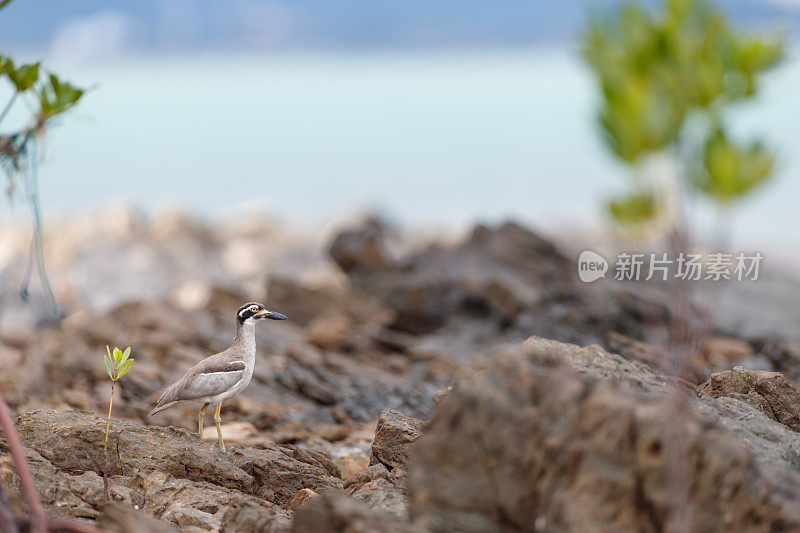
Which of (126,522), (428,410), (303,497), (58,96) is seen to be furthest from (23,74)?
(428,410)

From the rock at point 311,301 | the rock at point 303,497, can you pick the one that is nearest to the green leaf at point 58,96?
the rock at point 303,497

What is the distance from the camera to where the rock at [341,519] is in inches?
164

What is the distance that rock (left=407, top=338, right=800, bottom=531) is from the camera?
4000 millimetres

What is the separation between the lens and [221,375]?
713 centimetres

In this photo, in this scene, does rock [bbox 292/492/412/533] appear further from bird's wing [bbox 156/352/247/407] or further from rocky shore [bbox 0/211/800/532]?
bird's wing [bbox 156/352/247/407]

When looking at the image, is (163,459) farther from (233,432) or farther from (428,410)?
(428,410)

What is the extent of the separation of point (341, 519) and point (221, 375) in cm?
320

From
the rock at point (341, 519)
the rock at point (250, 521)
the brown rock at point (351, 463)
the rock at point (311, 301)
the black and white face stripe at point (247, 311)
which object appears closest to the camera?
the rock at point (341, 519)

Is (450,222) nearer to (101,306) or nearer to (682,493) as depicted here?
(101,306)

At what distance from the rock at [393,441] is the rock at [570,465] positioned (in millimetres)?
1944

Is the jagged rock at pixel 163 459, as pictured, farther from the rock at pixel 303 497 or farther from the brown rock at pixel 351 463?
the brown rock at pixel 351 463

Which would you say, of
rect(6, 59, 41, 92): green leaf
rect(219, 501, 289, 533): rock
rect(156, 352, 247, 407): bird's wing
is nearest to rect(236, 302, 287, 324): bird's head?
rect(156, 352, 247, 407): bird's wing

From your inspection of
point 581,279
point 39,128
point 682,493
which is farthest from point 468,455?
point 581,279

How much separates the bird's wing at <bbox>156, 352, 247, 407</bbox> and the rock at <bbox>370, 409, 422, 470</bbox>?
1.46m
